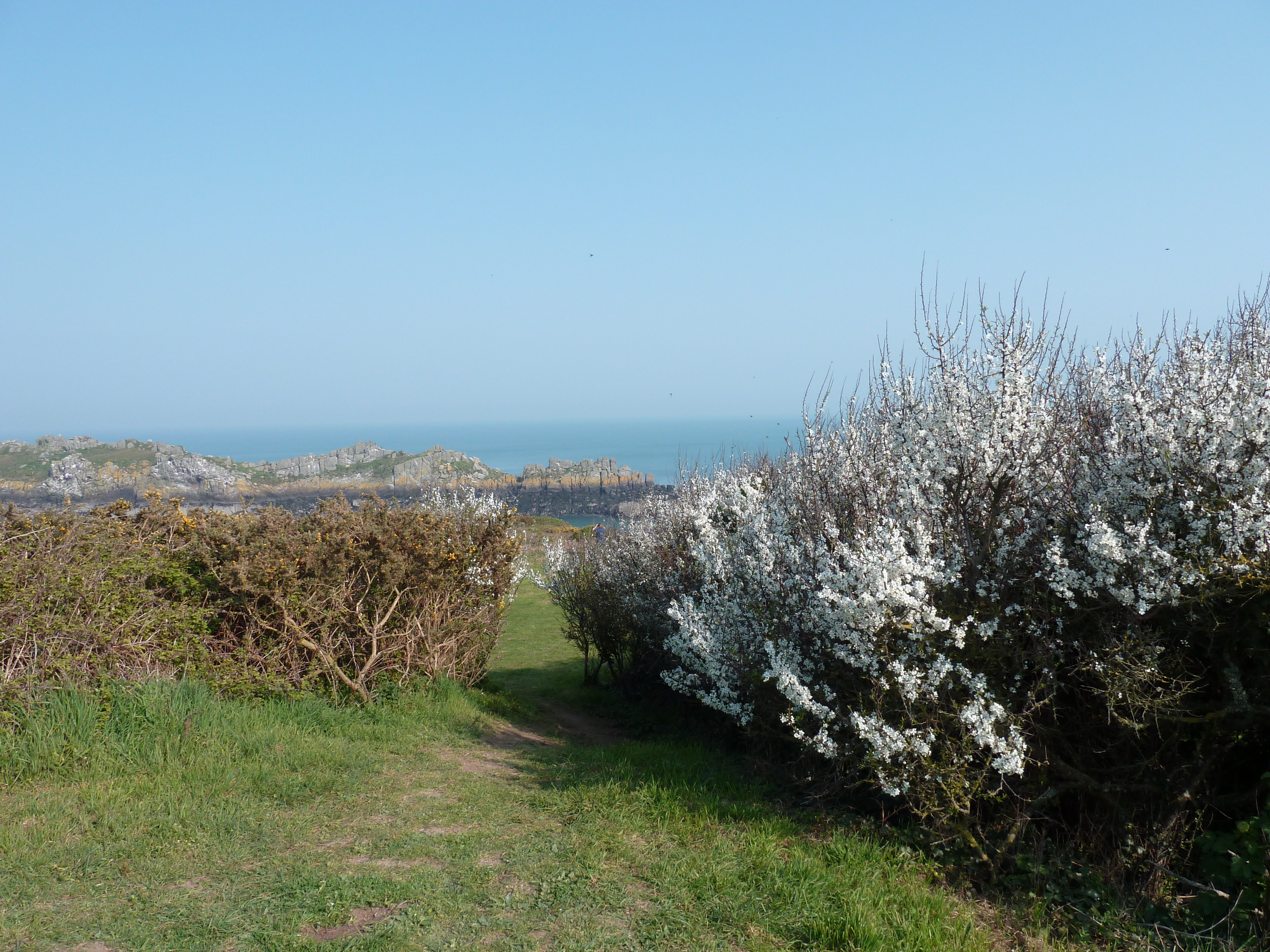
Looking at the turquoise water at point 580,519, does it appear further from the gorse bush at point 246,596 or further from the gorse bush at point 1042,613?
the gorse bush at point 1042,613

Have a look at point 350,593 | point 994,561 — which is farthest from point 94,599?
point 994,561

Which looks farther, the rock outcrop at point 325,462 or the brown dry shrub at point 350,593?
the rock outcrop at point 325,462

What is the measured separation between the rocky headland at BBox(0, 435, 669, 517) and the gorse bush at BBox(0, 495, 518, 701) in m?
3.50

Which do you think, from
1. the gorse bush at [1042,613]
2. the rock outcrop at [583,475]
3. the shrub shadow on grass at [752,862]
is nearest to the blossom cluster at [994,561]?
the gorse bush at [1042,613]

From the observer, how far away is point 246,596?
755cm

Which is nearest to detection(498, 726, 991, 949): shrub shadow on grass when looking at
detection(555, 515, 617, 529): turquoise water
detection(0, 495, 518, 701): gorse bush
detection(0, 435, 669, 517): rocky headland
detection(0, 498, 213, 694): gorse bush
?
detection(0, 495, 518, 701): gorse bush

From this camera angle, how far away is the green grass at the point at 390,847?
381cm

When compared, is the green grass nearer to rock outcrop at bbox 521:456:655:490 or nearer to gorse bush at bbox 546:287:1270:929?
gorse bush at bbox 546:287:1270:929

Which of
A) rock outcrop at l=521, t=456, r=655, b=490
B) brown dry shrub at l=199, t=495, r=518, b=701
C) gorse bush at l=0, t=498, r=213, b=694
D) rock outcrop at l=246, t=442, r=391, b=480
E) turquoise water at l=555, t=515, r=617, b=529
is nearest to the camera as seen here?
gorse bush at l=0, t=498, r=213, b=694

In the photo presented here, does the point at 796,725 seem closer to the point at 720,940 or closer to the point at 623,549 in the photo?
the point at 720,940

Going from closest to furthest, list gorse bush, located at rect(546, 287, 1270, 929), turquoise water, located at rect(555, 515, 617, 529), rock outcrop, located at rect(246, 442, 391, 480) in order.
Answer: gorse bush, located at rect(546, 287, 1270, 929) < turquoise water, located at rect(555, 515, 617, 529) < rock outcrop, located at rect(246, 442, 391, 480)

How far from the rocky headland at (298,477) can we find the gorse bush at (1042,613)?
26.7ft

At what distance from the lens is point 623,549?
12828mm

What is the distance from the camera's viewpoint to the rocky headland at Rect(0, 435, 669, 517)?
2491 cm
